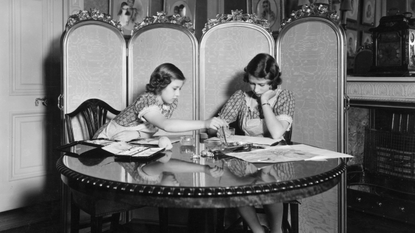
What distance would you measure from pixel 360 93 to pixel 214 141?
208cm

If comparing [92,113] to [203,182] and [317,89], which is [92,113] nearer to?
[317,89]

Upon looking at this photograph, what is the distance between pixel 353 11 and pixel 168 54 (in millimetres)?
2315

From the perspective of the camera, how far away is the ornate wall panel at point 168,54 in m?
3.13

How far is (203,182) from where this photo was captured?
4.24 ft

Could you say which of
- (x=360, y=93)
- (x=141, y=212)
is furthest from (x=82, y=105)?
(x=360, y=93)

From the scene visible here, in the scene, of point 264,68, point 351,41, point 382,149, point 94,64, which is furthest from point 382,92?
point 94,64

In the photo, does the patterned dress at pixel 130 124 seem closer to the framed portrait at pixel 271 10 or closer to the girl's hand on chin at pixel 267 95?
the girl's hand on chin at pixel 267 95

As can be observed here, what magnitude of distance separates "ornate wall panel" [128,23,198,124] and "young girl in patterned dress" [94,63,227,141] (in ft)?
1.55

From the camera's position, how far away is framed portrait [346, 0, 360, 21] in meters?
4.34

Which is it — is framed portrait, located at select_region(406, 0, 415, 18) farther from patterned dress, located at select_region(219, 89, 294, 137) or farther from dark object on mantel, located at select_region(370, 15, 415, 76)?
patterned dress, located at select_region(219, 89, 294, 137)

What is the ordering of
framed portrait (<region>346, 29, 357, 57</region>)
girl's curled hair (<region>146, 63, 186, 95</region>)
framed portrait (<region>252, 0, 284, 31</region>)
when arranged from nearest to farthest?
girl's curled hair (<region>146, 63, 186, 95</region>) < framed portrait (<region>346, 29, 357, 57</region>) < framed portrait (<region>252, 0, 284, 31</region>)

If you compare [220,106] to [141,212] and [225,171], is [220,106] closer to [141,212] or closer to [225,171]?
[141,212]

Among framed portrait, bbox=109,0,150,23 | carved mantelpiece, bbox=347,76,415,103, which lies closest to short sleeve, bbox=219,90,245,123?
carved mantelpiece, bbox=347,76,415,103

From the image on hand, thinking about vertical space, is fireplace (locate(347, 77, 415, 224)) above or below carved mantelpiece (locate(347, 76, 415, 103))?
below
